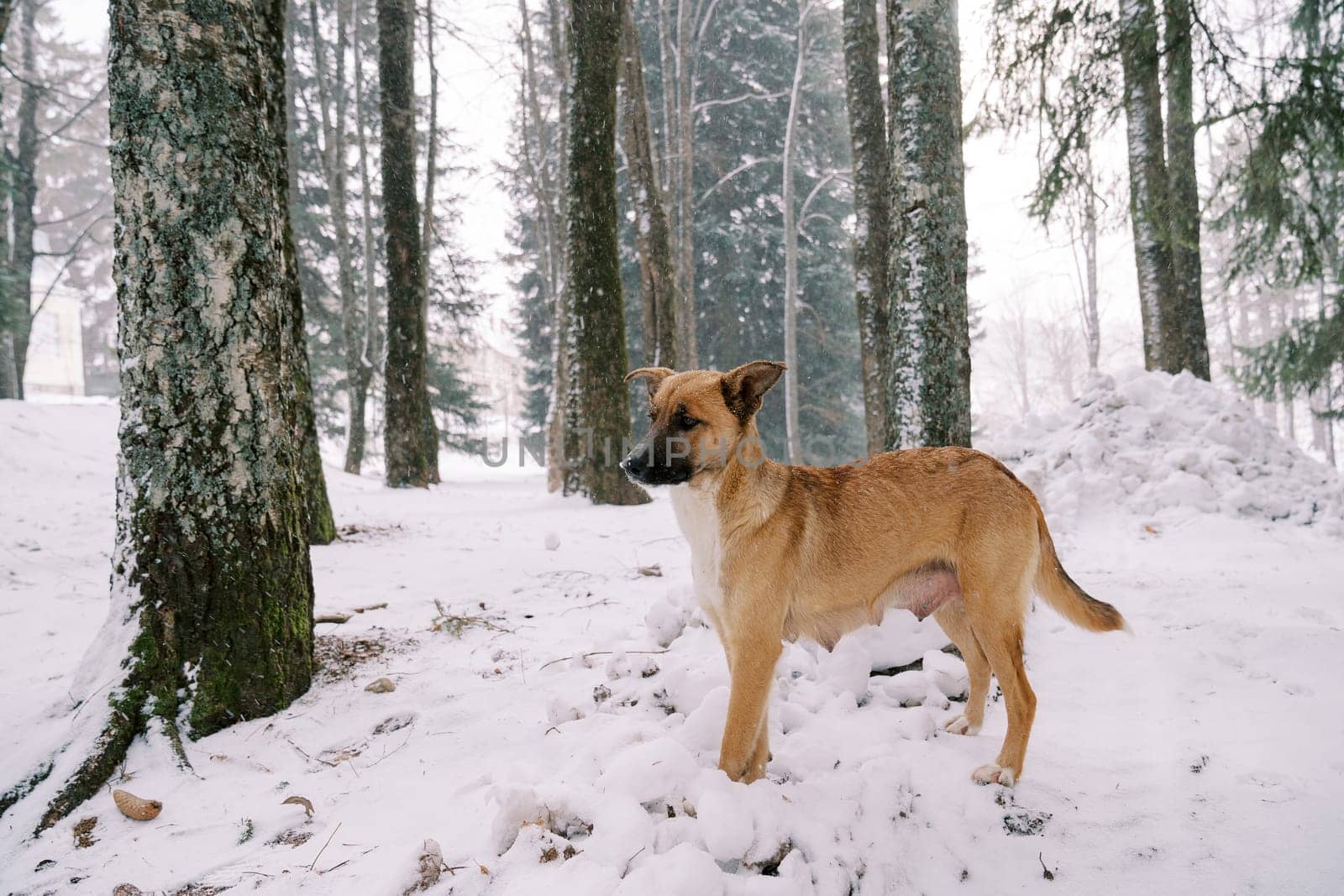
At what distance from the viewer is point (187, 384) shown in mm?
3014

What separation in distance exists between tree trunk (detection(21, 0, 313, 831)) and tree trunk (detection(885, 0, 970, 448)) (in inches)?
175

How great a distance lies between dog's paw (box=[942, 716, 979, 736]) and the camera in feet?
10.4

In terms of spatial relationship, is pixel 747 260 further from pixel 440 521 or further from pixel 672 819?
pixel 672 819

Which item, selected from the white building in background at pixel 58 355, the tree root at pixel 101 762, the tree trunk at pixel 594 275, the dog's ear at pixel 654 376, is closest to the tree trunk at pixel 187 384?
the tree root at pixel 101 762

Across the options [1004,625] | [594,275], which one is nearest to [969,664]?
[1004,625]

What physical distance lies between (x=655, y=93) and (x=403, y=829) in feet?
87.6

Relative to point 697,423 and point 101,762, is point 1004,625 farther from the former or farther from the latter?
point 101,762

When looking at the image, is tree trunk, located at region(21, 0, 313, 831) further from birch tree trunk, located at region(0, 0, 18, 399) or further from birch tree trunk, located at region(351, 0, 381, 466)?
birch tree trunk, located at region(0, 0, 18, 399)

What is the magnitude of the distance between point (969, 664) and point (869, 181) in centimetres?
807

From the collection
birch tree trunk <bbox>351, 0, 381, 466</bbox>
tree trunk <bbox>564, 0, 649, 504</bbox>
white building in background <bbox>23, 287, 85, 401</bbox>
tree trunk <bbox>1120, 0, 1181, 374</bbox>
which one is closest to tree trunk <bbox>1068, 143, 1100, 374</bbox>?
tree trunk <bbox>1120, 0, 1181, 374</bbox>

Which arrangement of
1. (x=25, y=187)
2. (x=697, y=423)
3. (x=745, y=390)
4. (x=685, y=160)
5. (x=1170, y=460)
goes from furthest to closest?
(x=685, y=160), (x=25, y=187), (x=1170, y=460), (x=745, y=390), (x=697, y=423)

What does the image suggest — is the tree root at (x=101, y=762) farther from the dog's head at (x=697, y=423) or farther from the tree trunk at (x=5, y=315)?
the tree trunk at (x=5, y=315)

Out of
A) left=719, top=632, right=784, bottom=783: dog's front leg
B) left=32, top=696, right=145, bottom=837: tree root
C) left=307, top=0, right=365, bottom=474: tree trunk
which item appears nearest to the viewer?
left=32, top=696, right=145, bottom=837: tree root

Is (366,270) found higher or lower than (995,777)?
higher
